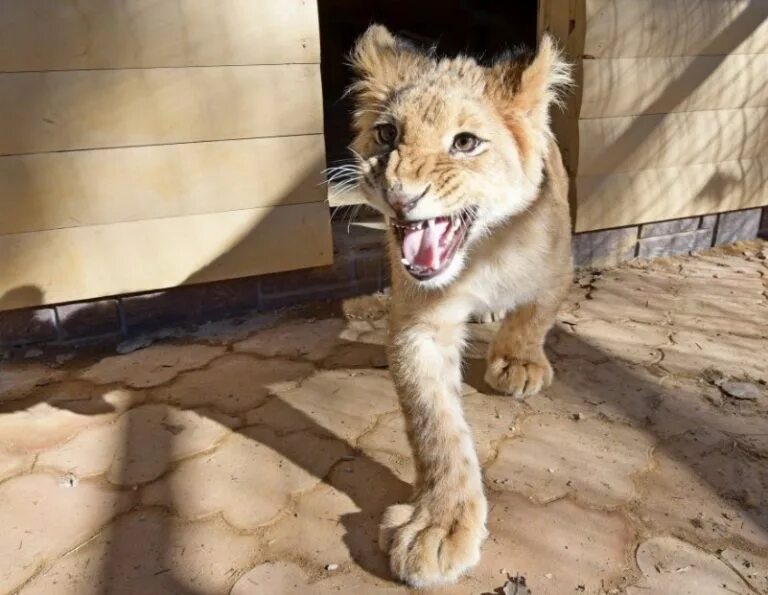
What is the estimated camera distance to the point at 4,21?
7.64 ft

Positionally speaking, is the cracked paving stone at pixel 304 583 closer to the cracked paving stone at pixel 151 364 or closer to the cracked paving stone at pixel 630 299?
the cracked paving stone at pixel 151 364

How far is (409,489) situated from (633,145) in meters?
2.42

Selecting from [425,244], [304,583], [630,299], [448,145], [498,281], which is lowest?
[304,583]

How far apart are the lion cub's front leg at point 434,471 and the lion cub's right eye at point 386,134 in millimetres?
561

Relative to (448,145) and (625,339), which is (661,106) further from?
(448,145)

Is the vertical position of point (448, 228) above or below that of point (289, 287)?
above

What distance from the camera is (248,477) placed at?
194 centimetres

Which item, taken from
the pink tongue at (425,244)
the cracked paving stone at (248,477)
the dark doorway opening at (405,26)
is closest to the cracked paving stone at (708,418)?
the pink tongue at (425,244)

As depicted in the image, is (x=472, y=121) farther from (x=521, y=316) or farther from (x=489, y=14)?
(x=489, y=14)

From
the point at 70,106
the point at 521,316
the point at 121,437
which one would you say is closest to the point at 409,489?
the point at 521,316

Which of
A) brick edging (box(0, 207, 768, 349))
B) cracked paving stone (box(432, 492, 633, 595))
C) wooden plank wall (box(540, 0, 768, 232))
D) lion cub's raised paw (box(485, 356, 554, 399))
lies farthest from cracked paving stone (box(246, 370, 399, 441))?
wooden plank wall (box(540, 0, 768, 232))

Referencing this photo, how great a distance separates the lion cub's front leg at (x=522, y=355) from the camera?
232 cm

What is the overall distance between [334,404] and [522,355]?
0.73 metres

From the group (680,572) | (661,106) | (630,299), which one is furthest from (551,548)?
(661,106)
